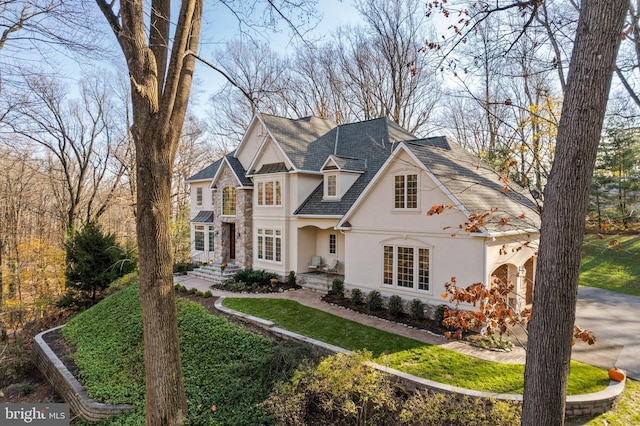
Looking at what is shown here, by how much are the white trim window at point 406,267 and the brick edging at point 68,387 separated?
29.7ft

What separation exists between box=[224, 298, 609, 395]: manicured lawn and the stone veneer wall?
690 cm

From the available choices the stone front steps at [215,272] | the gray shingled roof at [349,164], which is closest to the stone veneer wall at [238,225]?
the stone front steps at [215,272]

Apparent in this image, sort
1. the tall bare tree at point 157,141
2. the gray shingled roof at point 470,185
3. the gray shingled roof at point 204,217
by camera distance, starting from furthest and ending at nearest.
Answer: the gray shingled roof at point 204,217 < the gray shingled roof at point 470,185 < the tall bare tree at point 157,141

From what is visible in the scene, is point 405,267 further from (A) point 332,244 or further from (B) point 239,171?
(B) point 239,171

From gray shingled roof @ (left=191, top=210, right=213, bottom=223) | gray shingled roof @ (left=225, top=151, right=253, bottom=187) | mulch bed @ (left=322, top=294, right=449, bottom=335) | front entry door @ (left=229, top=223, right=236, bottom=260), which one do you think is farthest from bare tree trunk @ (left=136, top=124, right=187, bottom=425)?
gray shingled roof @ (left=191, top=210, right=213, bottom=223)

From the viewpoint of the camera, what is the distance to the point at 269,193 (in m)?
18.8

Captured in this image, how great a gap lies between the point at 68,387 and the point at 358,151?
1514cm

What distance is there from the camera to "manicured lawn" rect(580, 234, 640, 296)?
18625 millimetres

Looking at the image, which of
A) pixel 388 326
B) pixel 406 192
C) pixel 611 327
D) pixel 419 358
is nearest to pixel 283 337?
pixel 388 326

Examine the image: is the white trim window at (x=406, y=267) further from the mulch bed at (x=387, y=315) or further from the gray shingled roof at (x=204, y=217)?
the gray shingled roof at (x=204, y=217)

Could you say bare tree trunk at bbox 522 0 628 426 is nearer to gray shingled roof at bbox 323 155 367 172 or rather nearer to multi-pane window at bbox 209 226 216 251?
gray shingled roof at bbox 323 155 367 172

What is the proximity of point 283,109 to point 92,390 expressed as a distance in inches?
1076

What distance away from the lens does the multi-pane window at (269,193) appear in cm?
1829

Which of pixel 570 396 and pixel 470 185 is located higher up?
pixel 470 185
